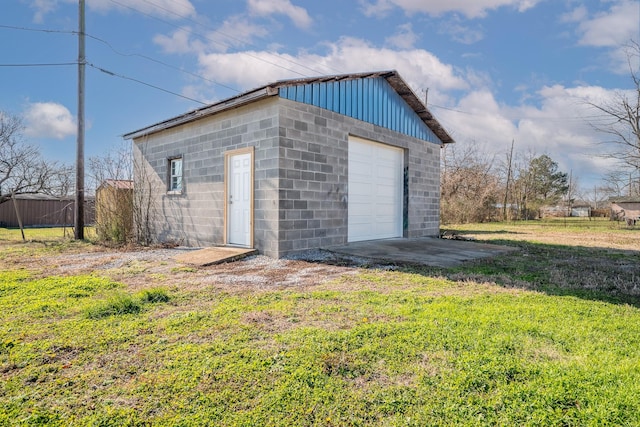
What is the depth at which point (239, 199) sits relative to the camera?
301 inches

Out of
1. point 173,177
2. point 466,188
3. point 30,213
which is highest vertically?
point 466,188

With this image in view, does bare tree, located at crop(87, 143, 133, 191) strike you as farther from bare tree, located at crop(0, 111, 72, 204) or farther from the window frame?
bare tree, located at crop(0, 111, 72, 204)

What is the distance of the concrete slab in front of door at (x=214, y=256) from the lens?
20.7 feet

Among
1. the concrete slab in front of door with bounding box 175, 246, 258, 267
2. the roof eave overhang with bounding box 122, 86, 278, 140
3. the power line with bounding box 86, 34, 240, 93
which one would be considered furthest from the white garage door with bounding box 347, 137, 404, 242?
the power line with bounding box 86, 34, 240, 93

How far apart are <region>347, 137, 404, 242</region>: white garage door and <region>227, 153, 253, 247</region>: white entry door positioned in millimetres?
2496

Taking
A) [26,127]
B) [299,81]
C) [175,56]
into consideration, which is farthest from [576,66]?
[26,127]

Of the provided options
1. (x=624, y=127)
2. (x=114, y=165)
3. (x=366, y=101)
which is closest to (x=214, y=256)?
(x=366, y=101)

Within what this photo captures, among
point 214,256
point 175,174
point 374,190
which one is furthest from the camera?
point 175,174

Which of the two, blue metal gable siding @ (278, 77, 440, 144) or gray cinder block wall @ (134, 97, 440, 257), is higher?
blue metal gable siding @ (278, 77, 440, 144)

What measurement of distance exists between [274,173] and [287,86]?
173 centimetres

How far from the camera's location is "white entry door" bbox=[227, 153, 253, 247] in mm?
7406

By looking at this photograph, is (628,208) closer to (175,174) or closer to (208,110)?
(208,110)

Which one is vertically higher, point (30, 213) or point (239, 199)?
point (239, 199)

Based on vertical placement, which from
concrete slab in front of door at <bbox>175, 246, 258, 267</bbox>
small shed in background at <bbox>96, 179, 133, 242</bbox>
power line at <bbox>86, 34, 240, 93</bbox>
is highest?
power line at <bbox>86, 34, 240, 93</bbox>
